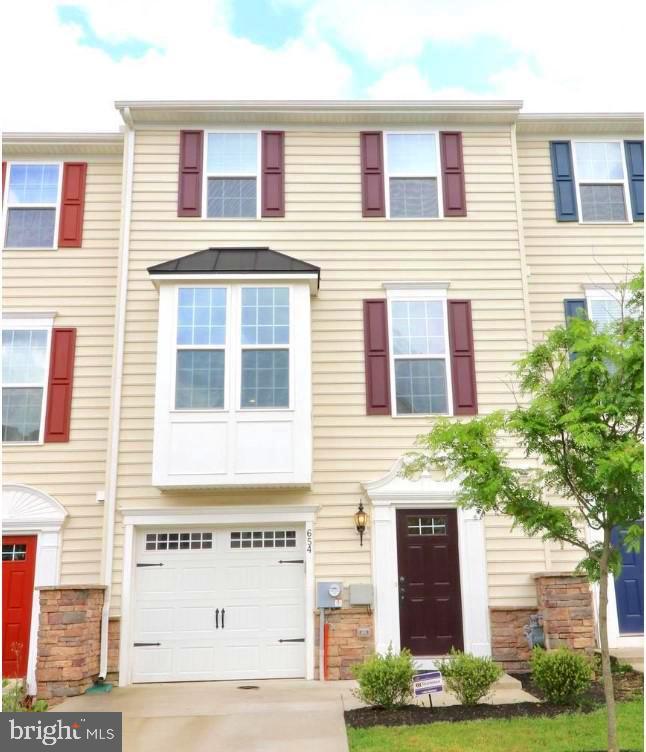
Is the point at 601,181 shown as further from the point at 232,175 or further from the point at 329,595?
the point at 329,595

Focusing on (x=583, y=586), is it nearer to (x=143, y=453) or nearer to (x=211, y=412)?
(x=211, y=412)

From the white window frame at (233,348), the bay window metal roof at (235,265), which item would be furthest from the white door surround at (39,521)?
the bay window metal roof at (235,265)

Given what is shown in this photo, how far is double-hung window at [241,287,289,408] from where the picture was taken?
378 inches

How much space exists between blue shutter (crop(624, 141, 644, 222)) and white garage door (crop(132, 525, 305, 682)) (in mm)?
7383

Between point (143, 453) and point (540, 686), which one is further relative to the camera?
point (143, 453)

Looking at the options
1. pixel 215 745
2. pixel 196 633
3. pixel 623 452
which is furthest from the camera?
pixel 196 633

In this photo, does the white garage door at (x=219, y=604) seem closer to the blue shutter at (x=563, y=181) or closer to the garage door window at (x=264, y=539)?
the garage door window at (x=264, y=539)

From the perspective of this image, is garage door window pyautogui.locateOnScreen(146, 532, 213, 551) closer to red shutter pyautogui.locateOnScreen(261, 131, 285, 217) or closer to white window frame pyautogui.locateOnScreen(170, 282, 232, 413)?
white window frame pyautogui.locateOnScreen(170, 282, 232, 413)

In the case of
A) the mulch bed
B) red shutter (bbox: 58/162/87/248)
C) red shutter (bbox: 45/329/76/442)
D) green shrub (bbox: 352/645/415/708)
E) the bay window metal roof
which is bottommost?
the mulch bed

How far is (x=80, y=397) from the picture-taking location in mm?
10234

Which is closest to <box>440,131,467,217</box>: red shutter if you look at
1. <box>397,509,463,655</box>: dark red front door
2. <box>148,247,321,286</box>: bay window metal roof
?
<box>148,247,321,286</box>: bay window metal roof

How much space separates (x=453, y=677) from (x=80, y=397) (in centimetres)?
646

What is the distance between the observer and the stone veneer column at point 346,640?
29.6 ft

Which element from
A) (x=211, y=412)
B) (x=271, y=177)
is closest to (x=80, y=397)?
(x=211, y=412)
